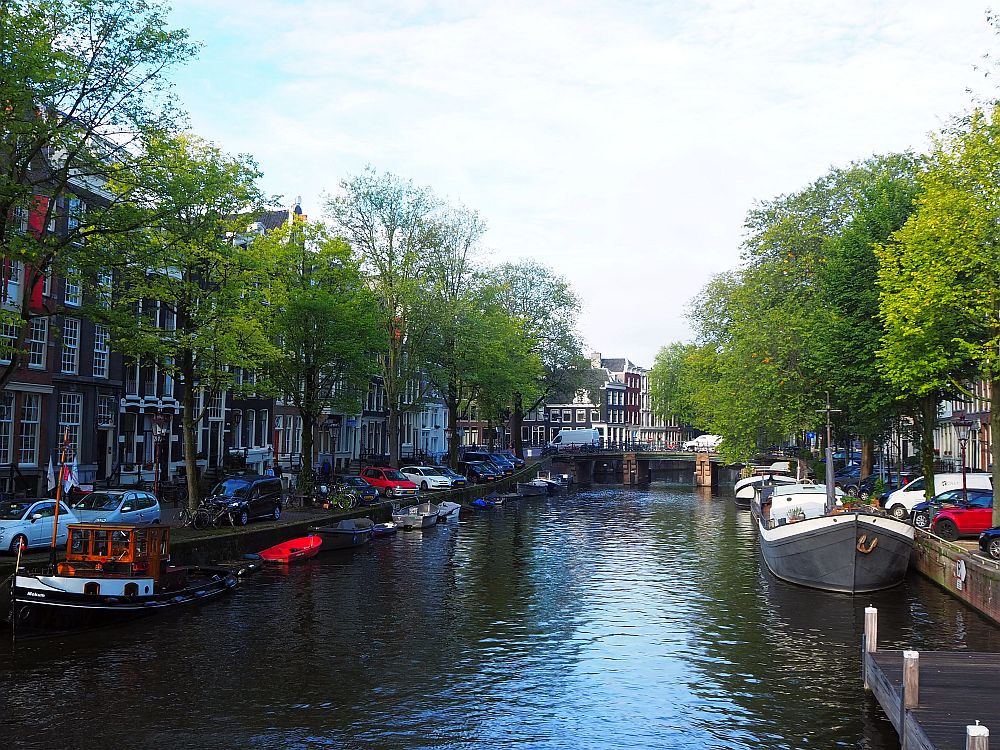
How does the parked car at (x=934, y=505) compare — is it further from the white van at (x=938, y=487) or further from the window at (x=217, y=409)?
the window at (x=217, y=409)

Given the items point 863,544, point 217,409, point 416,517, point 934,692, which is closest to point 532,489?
point 217,409

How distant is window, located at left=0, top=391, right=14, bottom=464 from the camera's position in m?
40.0

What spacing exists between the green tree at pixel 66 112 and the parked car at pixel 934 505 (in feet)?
106

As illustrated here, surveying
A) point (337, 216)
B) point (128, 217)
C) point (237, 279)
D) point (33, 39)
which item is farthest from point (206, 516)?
point (337, 216)

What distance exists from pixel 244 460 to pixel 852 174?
4362 centimetres

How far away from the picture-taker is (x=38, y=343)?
4166 cm

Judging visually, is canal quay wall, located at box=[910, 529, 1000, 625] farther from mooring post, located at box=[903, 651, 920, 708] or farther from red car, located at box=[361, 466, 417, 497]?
red car, located at box=[361, 466, 417, 497]

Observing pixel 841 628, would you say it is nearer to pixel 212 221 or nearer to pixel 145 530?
pixel 145 530

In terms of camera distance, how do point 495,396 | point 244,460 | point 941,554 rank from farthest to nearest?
point 495,396, point 244,460, point 941,554

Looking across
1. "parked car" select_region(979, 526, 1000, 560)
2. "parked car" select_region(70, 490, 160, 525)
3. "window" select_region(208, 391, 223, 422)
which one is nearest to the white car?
"window" select_region(208, 391, 223, 422)

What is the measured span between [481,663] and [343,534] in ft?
64.3

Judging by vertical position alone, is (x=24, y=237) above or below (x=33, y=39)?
below

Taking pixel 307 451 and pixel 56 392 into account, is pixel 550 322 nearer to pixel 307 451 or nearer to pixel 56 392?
pixel 307 451

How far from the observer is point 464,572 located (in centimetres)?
3500
